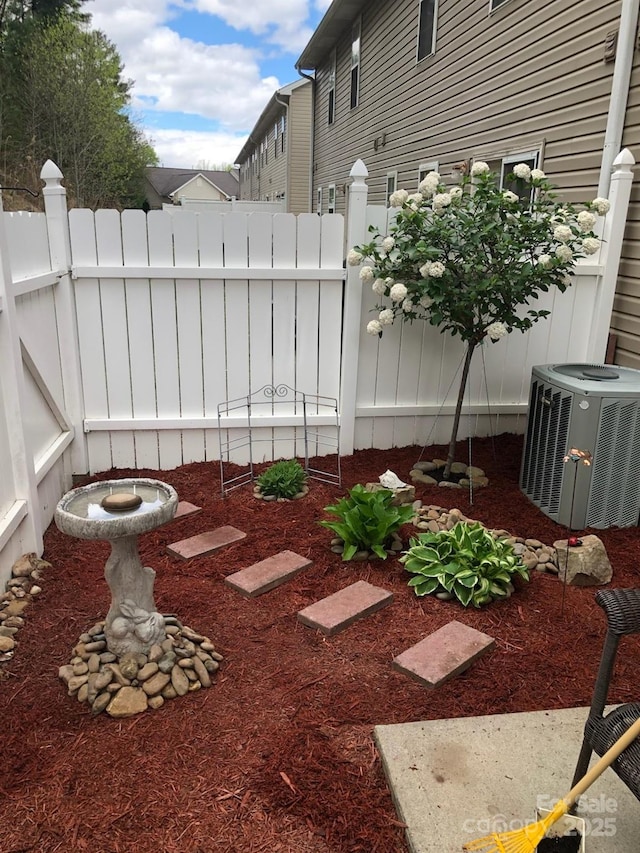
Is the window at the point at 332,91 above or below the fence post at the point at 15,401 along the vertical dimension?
above

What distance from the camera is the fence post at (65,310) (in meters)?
3.92

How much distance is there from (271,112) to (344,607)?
21.7 meters

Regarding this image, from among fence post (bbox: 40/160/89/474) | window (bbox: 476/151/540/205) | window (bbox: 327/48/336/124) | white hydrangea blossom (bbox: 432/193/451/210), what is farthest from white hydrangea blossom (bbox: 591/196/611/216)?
window (bbox: 327/48/336/124)

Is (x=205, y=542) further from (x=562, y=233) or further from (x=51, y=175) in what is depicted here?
(x=562, y=233)

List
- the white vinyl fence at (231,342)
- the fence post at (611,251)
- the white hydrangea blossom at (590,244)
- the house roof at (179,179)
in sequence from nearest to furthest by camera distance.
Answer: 1. the white hydrangea blossom at (590,244)
2. the white vinyl fence at (231,342)
3. the fence post at (611,251)
4. the house roof at (179,179)

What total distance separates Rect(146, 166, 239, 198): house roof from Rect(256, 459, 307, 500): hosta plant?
116 feet

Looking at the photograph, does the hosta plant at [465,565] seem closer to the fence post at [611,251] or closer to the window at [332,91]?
the fence post at [611,251]

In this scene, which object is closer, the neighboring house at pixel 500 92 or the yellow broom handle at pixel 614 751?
the yellow broom handle at pixel 614 751

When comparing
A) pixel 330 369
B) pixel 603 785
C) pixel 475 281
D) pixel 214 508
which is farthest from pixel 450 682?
pixel 330 369

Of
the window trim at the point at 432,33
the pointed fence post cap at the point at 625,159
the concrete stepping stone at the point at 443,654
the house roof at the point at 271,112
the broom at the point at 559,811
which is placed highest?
the house roof at the point at 271,112

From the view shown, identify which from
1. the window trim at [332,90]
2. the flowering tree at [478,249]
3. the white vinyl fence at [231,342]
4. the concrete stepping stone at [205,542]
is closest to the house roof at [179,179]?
the window trim at [332,90]

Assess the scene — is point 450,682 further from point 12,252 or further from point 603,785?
point 12,252

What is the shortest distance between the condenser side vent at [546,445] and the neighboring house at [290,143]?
52.6 feet

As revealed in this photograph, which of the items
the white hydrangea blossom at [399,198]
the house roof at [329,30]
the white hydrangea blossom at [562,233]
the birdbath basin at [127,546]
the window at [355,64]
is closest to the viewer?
the birdbath basin at [127,546]
